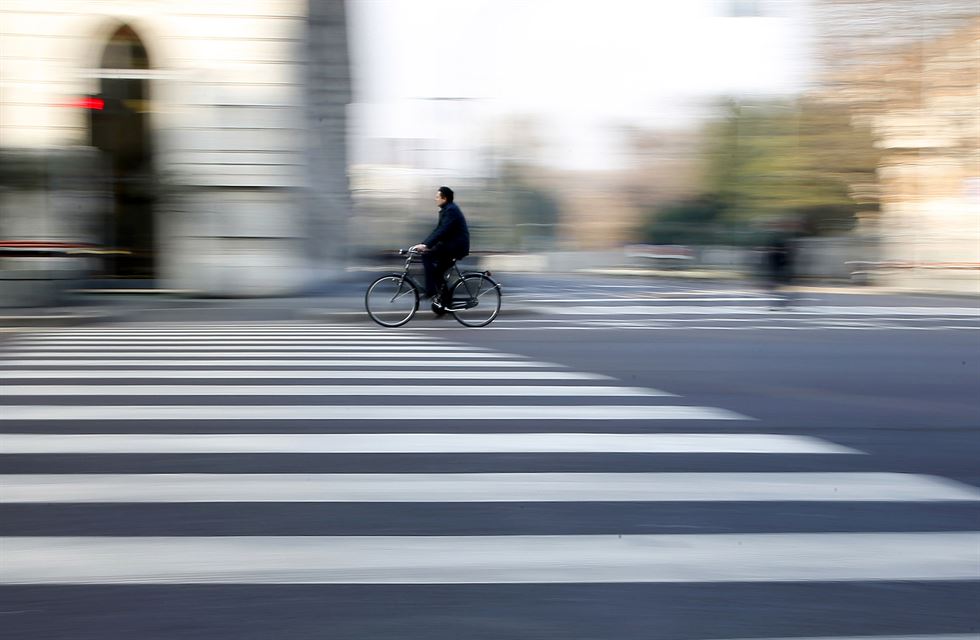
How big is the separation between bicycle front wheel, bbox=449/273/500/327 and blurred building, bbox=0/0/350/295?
4.83 m

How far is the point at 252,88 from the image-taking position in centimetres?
1802

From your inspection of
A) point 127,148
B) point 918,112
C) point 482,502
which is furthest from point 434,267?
point 918,112

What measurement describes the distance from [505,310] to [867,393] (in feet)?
29.9

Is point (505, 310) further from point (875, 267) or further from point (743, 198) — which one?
point (743, 198)

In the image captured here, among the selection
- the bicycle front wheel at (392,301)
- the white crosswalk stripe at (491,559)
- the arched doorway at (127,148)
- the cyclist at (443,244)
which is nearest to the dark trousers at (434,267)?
the cyclist at (443,244)

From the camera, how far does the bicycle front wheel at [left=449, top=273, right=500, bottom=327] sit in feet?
47.6

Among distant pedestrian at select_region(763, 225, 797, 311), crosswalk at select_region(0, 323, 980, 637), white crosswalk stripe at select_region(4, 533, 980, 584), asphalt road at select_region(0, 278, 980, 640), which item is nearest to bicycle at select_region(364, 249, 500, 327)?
asphalt road at select_region(0, 278, 980, 640)

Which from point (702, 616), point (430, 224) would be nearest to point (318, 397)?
point (702, 616)

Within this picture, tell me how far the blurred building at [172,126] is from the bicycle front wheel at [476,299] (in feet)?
15.8

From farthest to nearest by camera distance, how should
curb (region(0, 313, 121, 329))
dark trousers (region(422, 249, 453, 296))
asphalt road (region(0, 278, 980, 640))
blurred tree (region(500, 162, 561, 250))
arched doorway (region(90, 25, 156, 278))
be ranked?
blurred tree (region(500, 162, 561, 250)) < arched doorway (region(90, 25, 156, 278)) < curb (region(0, 313, 121, 329)) < dark trousers (region(422, 249, 453, 296)) < asphalt road (region(0, 278, 980, 640))

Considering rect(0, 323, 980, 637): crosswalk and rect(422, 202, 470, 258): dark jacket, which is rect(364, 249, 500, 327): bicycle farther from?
rect(0, 323, 980, 637): crosswalk

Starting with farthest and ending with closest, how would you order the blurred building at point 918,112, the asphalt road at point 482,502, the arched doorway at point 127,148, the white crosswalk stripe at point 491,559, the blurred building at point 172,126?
the blurred building at point 918,112
the arched doorway at point 127,148
the blurred building at point 172,126
the white crosswalk stripe at point 491,559
the asphalt road at point 482,502

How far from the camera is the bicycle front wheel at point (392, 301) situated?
14258 mm

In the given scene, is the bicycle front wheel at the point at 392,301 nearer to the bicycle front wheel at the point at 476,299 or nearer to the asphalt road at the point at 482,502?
the bicycle front wheel at the point at 476,299
